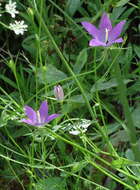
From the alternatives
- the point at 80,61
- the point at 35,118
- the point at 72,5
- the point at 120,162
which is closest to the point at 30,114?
the point at 35,118

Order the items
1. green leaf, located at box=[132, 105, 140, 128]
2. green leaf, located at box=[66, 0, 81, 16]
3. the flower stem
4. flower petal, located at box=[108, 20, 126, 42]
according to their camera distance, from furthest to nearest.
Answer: green leaf, located at box=[66, 0, 81, 16] → green leaf, located at box=[132, 105, 140, 128] → flower petal, located at box=[108, 20, 126, 42] → the flower stem

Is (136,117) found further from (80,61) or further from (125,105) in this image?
(125,105)

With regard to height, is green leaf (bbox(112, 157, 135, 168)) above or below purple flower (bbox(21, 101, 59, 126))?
below

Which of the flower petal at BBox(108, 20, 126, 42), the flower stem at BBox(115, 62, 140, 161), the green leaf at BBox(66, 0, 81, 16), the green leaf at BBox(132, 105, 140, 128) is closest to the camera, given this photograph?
the flower stem at BBox(115, 62, 140, 161)

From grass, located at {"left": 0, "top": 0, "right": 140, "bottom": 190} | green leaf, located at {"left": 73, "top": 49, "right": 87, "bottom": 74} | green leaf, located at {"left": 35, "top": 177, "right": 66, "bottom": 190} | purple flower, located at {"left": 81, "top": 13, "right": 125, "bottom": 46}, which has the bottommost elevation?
green leaf, located at {"left": 35, "top": 177, "right": 66, "bottom": 190}

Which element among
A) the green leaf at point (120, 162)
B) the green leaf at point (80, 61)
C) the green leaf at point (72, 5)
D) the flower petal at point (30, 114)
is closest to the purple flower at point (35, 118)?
the flower petal at point (30, 114)

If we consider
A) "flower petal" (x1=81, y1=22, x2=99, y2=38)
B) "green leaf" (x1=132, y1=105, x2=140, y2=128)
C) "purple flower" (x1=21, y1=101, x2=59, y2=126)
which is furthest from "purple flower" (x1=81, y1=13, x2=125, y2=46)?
"green leaf" (x1=132, y1=105, x2=140, y2=128)

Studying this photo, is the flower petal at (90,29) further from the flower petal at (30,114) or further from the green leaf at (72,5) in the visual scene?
the green leaf at (72,5)

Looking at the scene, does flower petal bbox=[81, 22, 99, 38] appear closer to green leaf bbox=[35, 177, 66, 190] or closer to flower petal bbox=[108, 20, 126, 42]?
flower petal bbox=[108, 20, 126, 42]
